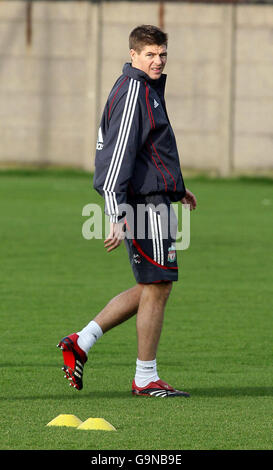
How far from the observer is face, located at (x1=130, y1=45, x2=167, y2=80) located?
23.5ft

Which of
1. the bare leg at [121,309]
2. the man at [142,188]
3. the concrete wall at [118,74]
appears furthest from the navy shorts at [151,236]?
the concrete wall at [118,74]

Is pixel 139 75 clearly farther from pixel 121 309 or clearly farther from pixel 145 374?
pixel 145 374

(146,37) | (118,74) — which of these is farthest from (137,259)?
(118,74)

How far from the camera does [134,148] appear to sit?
23.1 ft

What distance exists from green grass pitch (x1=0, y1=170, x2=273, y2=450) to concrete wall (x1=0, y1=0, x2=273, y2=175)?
8963 mm

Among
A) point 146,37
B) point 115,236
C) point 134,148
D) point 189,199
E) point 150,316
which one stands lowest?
point 150,316

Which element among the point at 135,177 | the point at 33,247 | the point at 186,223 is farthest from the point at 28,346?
the point at 33,247

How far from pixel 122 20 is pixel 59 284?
17105mm

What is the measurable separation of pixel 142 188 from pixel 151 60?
0.73 meters

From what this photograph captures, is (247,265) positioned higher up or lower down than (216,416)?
higher up

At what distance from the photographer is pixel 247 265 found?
13.7 m

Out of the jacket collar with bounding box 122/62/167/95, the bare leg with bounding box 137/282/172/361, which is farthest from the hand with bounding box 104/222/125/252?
the jacket collar with bounding box 122/62/167/95
